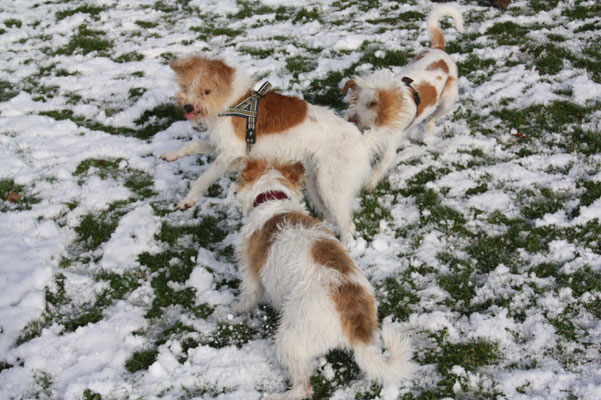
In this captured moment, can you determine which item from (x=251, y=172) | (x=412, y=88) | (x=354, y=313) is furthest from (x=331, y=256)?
(x=412, y=88)

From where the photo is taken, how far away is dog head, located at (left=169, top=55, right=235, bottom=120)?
4512 mm

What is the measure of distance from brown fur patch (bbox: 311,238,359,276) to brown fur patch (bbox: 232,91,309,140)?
1820 millimetres

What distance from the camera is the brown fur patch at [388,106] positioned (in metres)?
4.39

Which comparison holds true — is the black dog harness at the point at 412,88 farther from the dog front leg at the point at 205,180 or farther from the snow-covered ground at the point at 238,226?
the dog front leg at the point at 205,180

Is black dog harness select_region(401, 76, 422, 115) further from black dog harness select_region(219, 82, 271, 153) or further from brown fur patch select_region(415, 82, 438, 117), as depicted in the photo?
black dog harness select_region(219, 82, 271, 153)

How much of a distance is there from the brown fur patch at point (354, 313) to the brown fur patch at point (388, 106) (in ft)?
7.44

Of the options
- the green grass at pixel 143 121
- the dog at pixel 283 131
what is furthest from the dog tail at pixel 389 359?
the green grass at pixel 143 121

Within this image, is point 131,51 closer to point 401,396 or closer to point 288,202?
point 288,202

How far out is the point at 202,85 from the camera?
14.8 feet

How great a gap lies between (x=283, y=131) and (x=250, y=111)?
0.43m

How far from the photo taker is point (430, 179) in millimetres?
5387

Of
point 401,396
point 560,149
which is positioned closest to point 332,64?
point 560,149

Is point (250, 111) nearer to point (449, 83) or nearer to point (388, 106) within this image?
point (388, 106)

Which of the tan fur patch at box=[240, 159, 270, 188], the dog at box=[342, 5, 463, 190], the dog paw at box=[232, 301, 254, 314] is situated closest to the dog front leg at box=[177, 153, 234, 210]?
the tan fur patch at box=[240, 159, 270, 188]
